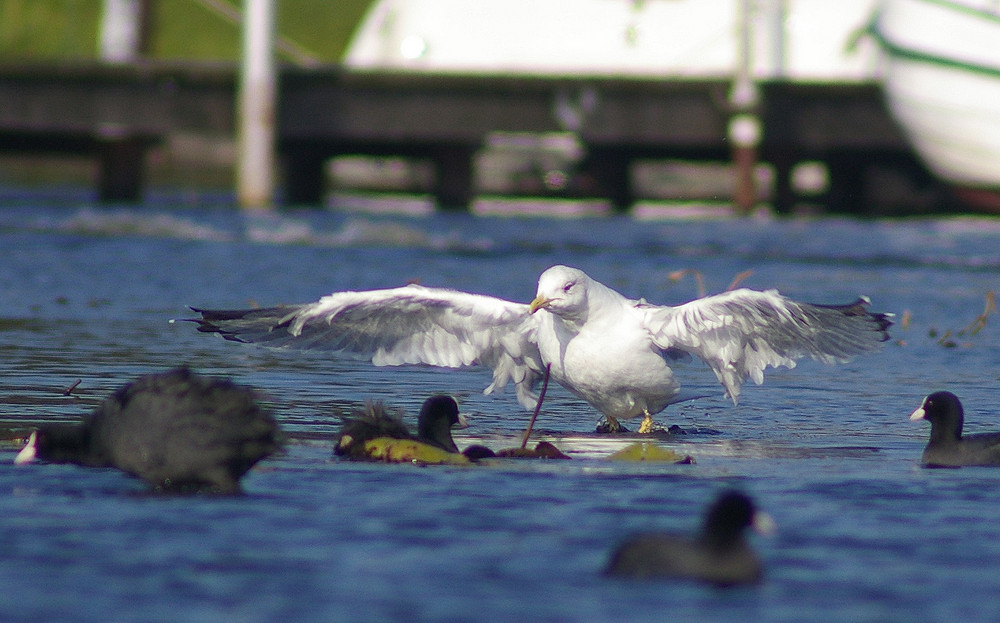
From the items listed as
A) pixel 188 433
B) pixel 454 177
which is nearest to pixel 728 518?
pixel 188 433

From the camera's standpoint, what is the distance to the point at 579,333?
9.79 m

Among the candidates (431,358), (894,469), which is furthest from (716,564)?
(431,358)

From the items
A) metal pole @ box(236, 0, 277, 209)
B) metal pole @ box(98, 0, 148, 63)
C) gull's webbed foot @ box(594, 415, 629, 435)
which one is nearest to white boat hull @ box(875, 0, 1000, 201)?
metal pole @ box(236, 0, 277, 209)

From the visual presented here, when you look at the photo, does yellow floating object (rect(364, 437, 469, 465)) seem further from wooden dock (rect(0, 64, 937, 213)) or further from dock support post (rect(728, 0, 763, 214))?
dock support post (rect(728, 0, 763, 214))

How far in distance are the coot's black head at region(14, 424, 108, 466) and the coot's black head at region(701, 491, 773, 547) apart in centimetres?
320

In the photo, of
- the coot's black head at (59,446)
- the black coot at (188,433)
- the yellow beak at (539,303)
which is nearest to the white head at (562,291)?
the yellow beak at (539,303)

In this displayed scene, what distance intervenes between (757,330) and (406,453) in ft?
7.40

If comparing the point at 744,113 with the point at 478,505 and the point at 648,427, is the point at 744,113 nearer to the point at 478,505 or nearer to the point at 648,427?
the point at 648,427

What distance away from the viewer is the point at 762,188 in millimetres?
55500

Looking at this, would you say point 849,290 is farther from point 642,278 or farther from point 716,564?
point 716,564

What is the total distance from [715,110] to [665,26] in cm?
981

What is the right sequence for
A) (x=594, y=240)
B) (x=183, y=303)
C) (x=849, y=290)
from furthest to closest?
(x=594, y=240)
(x=849, y=290)
(x=183, y=303)

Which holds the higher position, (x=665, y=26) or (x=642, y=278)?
(x=665, y=26)

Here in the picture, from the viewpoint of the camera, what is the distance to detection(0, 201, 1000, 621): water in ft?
19.6
